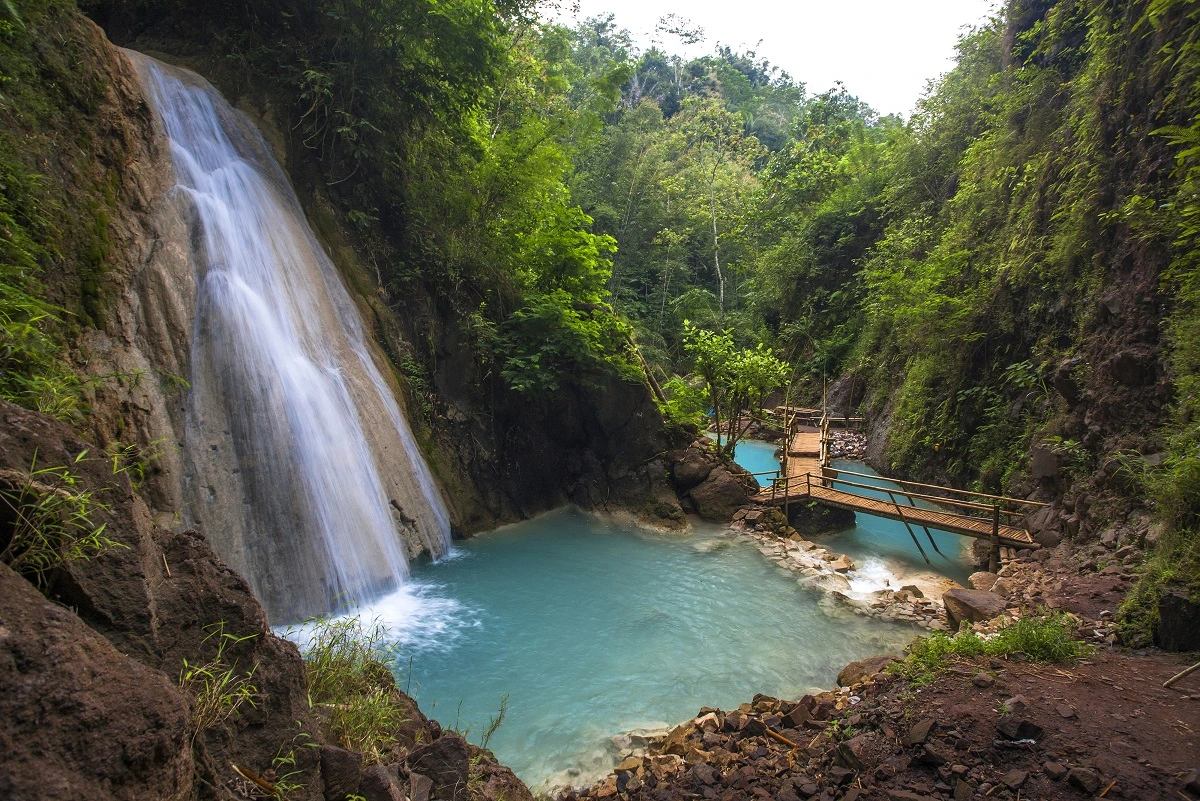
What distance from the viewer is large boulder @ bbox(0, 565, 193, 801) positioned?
1603 millimetres

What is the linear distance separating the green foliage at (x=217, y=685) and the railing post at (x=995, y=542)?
10.7 m

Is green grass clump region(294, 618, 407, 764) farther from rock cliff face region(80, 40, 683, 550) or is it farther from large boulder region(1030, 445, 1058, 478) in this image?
large boulder region(1030, 445, 1058, 478)

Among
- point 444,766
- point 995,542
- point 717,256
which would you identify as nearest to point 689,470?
point 995,542

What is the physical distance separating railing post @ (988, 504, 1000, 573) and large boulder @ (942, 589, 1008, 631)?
214 centimetres

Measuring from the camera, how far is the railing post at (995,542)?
9906 mm

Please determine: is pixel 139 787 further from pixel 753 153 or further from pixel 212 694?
pixel 753 153

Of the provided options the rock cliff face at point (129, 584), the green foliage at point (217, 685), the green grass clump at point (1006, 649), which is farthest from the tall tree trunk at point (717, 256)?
the green foliage at point (217, 685)

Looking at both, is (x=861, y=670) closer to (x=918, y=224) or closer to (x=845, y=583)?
(x=845, y=583)

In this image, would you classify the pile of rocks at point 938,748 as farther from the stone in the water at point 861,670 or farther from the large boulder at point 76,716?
the large boulder at point 76,716

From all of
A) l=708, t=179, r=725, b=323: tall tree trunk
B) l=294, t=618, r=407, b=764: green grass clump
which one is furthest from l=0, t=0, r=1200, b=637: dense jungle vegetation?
l=708, t=179, r=725, b=323: tall tree trunk

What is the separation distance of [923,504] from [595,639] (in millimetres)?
9201

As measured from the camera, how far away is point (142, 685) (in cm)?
201

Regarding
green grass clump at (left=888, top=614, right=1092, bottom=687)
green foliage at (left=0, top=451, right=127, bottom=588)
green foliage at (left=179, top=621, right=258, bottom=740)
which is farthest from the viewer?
green grass clump at (left=888, top=614, right=1092, bottom=687)

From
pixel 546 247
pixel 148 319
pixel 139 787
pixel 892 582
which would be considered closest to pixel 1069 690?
pixel 892 582
